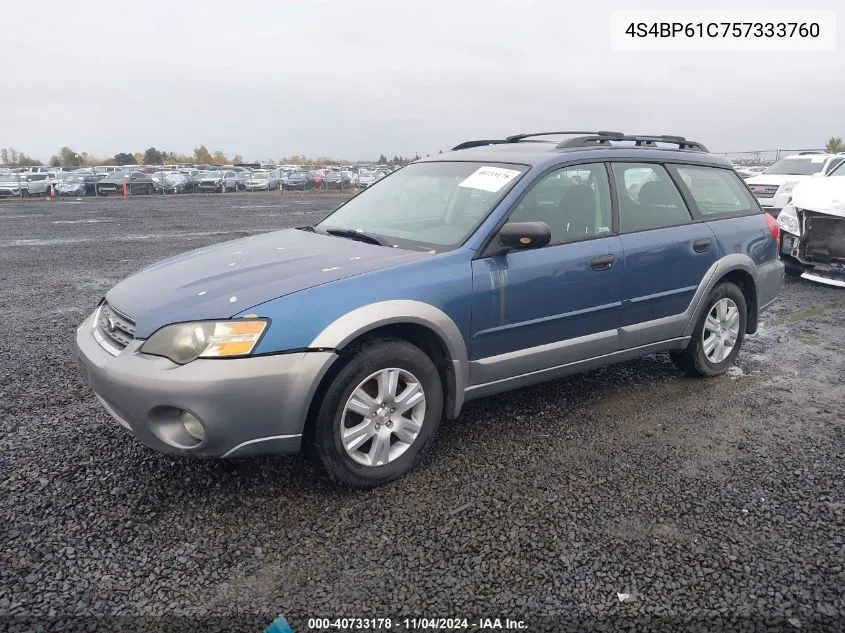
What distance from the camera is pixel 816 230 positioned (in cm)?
819

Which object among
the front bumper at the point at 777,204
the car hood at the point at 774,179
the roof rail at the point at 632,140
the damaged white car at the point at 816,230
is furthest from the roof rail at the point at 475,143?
the car hood at the point at 774,179

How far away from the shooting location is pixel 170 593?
8.07ft

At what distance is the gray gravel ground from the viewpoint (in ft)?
7.93

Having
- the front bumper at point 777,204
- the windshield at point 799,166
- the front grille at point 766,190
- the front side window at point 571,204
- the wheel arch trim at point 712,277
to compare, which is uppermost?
the windshield at point 799,166

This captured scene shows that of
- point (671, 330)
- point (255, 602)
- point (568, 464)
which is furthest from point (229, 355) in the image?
point (671, 330)

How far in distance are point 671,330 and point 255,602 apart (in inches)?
126

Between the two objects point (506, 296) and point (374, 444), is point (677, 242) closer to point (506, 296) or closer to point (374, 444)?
point (506, 296)

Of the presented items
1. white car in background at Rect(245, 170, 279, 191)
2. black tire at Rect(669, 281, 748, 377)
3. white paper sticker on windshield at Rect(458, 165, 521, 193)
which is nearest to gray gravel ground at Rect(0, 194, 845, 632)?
black tire at Rect(669, 281, 748, 377)

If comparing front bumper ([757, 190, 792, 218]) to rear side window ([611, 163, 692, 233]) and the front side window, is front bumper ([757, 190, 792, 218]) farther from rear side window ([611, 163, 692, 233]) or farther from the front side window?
the front side window

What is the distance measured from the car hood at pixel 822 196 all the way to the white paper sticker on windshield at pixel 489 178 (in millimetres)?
5953

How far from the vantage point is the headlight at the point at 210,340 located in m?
2.83

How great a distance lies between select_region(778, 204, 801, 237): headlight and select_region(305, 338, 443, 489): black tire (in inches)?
276

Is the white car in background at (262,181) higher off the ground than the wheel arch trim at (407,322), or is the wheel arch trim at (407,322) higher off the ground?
the white car in background at (262,181)

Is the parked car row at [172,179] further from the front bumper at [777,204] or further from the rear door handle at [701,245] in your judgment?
the rear door handle at [701,245]
